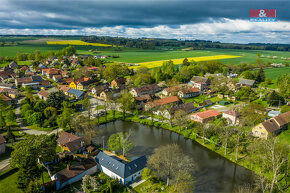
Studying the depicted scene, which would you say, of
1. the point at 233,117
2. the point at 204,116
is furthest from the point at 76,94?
the point at 233,117

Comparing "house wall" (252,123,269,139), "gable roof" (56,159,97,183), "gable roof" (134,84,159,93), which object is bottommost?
"gable roof" (56,159,97,183)

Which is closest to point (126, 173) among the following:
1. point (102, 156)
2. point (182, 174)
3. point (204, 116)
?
point (102, 156)

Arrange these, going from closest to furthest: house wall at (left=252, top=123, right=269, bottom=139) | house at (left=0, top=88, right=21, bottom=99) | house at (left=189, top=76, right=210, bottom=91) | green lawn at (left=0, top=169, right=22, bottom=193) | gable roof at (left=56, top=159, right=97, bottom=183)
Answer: green lawn at (left=0, top=169, right=22, bottom=193) < gable roof at (left=56, top=159, right=97, bottom=183) < house wall at (left=252, top=123, right=269, bottom=139) < house at (left=0, top=88, right=21, bottom=99) < house at (left=189, top=76, right=210, bottom=91)

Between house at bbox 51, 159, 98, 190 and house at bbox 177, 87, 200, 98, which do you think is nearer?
house at bbox 51, 159, 98, 190

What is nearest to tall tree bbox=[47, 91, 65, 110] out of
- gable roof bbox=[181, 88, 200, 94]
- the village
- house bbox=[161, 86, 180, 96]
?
the village

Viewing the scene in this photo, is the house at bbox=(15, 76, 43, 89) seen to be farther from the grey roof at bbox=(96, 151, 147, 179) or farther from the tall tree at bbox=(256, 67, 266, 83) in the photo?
the tall tree at bbox=(256, 67, 266, 83)

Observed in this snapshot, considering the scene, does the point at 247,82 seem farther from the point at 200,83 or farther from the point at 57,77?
the point at 57,77

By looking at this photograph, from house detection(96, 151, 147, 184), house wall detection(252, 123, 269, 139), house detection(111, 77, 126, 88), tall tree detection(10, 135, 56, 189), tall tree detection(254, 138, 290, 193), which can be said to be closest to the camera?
tall tree detection(10, 135, 56, 189)
